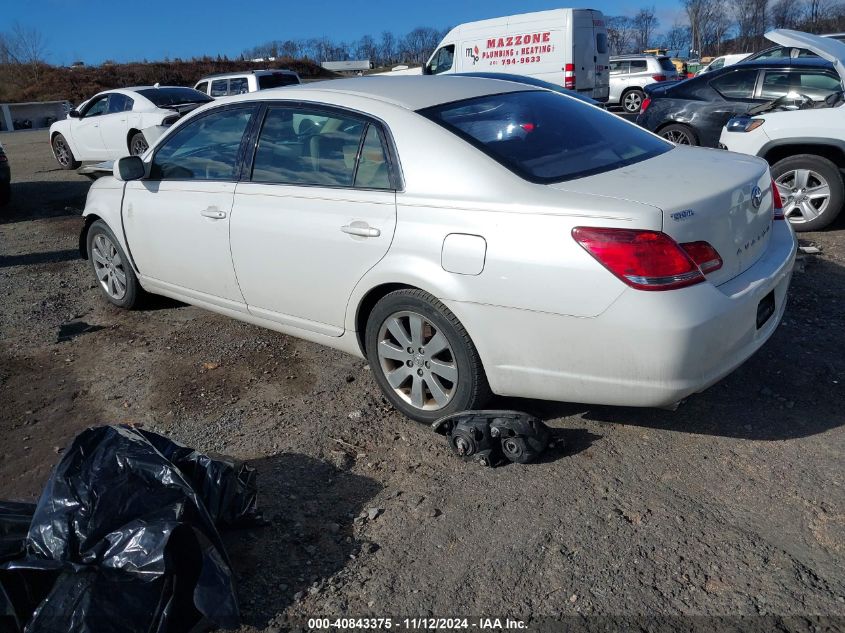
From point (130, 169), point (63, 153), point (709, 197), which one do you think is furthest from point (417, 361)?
point (63, 153)

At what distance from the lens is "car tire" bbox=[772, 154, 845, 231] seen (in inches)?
275

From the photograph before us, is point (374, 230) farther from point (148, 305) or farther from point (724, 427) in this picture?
point (148, 305)

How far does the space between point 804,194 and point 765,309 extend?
4389mm

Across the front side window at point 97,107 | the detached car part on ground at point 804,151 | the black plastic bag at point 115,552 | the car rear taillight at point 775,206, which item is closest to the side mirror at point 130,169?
the black plastic bag at point 115,552

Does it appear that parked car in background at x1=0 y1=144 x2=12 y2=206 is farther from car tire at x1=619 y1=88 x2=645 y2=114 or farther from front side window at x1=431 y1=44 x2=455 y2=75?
car tire at x1=619 y1=88 x2=645 y2=114

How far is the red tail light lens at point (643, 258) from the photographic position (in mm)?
2965

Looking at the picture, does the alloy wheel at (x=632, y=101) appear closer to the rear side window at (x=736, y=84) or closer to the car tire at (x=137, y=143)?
the rear side window at (x=736, y=84)

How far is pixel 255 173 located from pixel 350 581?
2.51 metres

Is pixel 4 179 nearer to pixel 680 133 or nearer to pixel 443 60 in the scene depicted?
pixel 680 133

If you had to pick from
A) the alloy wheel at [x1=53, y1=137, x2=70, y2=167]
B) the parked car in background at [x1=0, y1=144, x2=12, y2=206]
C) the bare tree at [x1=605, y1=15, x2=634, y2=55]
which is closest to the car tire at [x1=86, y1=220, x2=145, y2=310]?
the parked car in background at [x1=0, y1=144, x2=12, y2=206]

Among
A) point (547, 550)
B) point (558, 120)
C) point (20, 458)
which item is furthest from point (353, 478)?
point (558, 120)

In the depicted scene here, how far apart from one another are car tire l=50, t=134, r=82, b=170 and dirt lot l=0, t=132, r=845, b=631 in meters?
10.3

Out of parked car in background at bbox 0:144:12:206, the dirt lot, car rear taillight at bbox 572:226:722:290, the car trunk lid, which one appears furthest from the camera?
parked car in background at bbox 0:144:12:206

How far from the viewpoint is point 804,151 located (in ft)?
23.4
